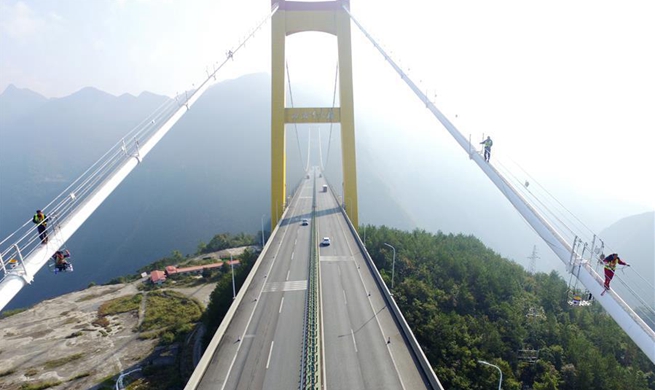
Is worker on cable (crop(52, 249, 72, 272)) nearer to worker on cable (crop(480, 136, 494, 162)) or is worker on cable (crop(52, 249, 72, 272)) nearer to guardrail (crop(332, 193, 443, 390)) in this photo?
guardrail (crop(332, 193, 443, 390))

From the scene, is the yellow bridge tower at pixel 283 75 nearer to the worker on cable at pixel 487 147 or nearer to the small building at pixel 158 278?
the worker on cable at pixel 487 147

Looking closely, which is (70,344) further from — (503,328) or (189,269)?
(503,328)

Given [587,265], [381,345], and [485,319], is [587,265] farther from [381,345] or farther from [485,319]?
[485,319]

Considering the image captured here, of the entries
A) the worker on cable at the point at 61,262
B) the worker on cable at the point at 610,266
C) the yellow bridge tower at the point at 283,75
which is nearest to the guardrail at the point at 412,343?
the worker on cable at the point at 610,266

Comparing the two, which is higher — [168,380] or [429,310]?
[429,310]

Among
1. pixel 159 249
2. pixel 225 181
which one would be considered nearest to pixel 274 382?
pixel 159 249

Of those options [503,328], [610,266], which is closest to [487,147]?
[610,266]
